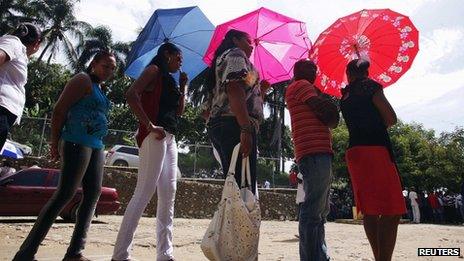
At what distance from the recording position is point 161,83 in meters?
3.26

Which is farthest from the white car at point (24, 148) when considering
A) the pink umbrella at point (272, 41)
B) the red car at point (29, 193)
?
the pink umbrella at point (272, 41)

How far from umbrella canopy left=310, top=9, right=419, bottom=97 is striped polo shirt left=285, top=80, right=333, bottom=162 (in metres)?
1.53

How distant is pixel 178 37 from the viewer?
5.04 m

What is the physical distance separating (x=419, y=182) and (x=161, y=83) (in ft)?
102

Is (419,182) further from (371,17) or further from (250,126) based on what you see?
(250,126)

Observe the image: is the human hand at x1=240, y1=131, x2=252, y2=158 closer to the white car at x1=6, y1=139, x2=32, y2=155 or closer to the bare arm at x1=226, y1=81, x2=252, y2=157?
the bare arm at x1=226, y1=81, x2=252, y2=157

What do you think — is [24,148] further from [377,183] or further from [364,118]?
[377,183]

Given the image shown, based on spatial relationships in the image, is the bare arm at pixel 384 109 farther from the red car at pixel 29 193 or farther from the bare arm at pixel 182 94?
the red car at pixel 29 193

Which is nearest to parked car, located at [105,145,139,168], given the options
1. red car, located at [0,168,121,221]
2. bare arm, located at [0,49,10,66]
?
red car, located at [0,168,121,221]

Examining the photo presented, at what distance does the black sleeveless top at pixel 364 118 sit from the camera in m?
3.21

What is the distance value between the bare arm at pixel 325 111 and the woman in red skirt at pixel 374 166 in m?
0.34

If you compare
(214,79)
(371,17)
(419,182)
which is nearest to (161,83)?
(214,79)

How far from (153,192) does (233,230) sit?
829 mm

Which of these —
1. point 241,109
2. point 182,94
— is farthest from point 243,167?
point 182,94
